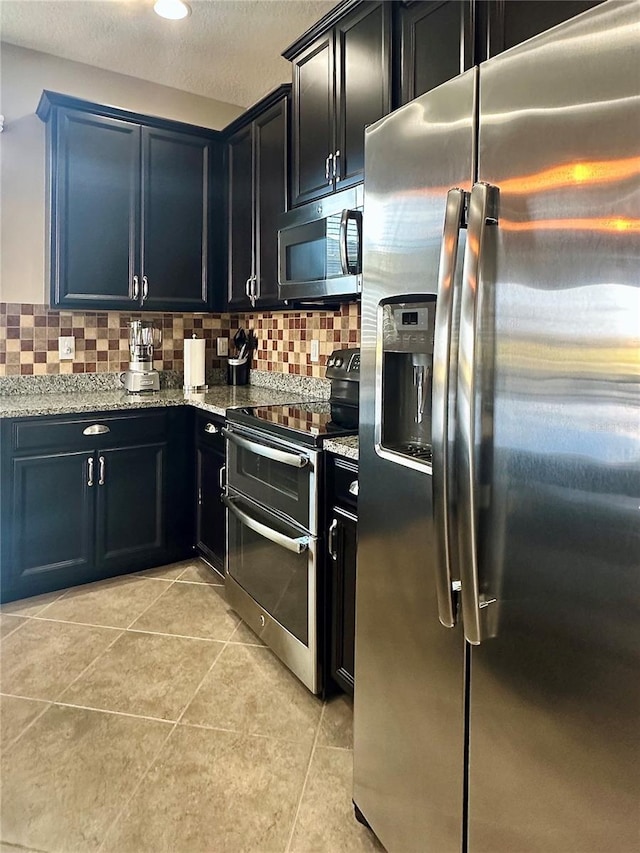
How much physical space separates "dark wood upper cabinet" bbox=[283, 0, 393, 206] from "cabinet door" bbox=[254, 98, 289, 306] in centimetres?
20

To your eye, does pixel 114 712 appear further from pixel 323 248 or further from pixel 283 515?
pixel 323 248

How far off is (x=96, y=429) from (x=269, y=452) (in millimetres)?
1143

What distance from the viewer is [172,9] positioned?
2555 millimetres

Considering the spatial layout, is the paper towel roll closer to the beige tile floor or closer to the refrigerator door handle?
the beige tile floor

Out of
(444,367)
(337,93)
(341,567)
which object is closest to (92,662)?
(341,567)

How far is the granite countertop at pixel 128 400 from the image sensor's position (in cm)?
275

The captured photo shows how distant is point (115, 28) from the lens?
279 centimetres

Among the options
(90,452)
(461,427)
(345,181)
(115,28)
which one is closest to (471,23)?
(345,181)

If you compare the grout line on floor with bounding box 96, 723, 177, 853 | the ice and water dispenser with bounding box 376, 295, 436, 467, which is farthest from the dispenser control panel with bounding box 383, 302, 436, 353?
the grout line on floor with bounding box 96, 723, 177, 853

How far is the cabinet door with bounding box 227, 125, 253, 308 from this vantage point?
317cm

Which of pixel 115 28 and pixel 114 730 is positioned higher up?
pixel 115 28

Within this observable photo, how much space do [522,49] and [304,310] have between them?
2.16 m

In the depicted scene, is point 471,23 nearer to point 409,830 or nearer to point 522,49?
point 522,49

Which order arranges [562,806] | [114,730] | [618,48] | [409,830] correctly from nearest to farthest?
[618,48]
[562,806]
[409,830]
[114,730]
